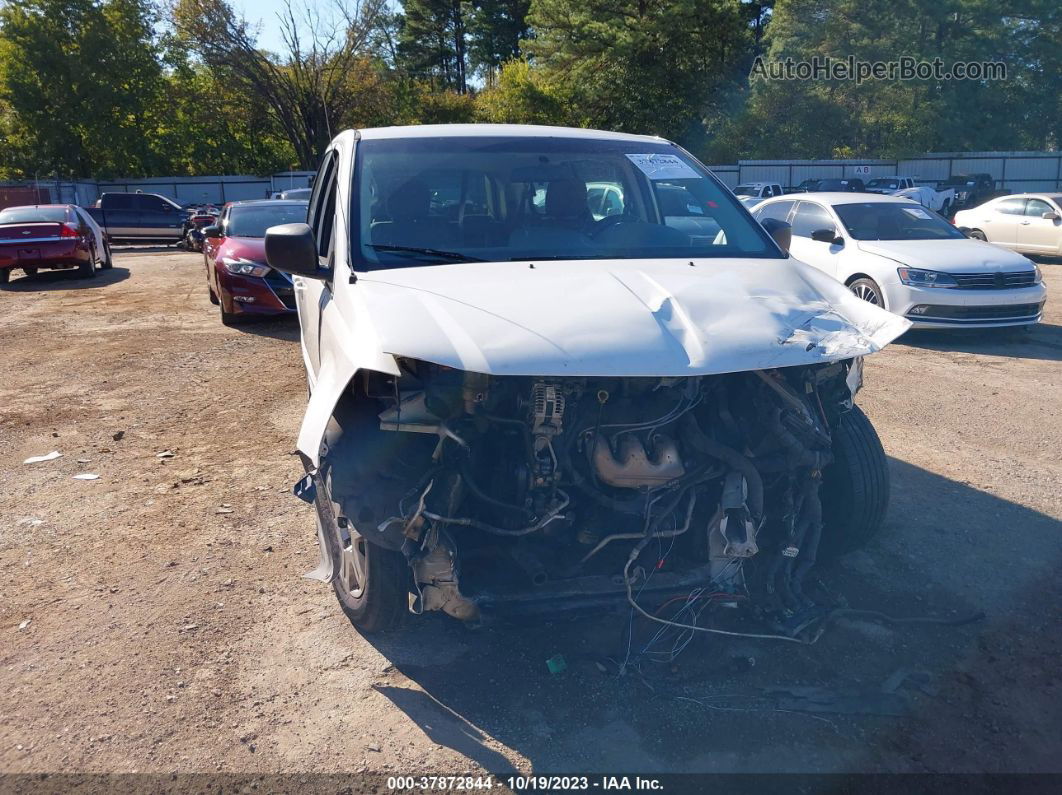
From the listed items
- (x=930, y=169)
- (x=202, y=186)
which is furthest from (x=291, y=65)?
(x=930, y=169)

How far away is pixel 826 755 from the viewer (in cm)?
299

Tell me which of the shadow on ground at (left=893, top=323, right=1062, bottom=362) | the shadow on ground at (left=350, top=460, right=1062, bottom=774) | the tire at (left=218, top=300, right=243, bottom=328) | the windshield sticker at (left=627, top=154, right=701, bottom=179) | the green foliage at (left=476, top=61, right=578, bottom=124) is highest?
the green foliage at (left=476, top=61, right=578, bottom=124)

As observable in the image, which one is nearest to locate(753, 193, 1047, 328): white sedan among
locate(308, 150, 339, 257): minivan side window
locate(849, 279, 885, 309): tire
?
locate(849, 279, 885, 309): tire

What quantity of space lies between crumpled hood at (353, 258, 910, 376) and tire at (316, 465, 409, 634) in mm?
751

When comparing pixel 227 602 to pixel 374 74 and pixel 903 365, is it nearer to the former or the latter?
pixel 903 365

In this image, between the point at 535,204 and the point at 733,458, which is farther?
the point at 535,204

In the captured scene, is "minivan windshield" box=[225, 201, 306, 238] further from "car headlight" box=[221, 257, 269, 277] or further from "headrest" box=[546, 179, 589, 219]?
"headrest" box=[546, 179, 589, 219]

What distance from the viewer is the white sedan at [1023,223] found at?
17469 millimetres

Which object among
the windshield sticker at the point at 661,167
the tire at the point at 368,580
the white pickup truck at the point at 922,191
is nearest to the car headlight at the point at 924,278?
the windshield sticker at the point at 661,167

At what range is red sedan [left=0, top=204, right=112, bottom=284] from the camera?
16344 mm

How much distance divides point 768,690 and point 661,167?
2735 millimetres

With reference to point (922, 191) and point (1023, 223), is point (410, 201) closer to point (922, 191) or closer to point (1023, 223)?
point (1023, 223)

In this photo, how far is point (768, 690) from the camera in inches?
130

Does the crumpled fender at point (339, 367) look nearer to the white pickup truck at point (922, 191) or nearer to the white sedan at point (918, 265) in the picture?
the white sedan at point (918, 265)
